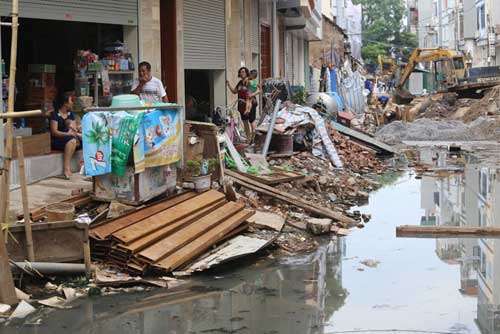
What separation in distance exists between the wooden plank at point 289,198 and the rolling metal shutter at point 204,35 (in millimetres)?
4587

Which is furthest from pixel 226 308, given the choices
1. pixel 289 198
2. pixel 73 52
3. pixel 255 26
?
pixel 255 26

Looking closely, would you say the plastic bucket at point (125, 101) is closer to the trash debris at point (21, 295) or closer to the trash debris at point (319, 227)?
the trash debris at point (319, 227)

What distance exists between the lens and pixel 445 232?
10258 mm

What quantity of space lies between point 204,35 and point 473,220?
748 cm

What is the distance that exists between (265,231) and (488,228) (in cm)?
283

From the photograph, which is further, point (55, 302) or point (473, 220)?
point (473, 220)

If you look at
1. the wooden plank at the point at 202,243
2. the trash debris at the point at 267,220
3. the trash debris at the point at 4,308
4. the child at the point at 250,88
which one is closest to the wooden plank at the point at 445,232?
the trash debris at the point at 267,220

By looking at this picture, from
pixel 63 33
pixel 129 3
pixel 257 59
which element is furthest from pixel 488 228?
pixel 257 59

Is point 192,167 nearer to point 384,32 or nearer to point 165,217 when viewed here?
point 165,217

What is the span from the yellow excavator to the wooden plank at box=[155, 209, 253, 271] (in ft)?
96.1

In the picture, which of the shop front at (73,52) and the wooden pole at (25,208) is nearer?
the wooden pole at (25,208)

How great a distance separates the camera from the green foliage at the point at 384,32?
88.0 meters

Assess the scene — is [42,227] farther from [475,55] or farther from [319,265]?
[475,55]

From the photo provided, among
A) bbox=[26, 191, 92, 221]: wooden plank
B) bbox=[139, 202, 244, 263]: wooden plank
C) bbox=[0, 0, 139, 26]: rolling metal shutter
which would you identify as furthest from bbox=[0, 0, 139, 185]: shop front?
bbox=[139, 202, 244, 263]: wooden plank
